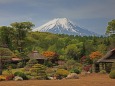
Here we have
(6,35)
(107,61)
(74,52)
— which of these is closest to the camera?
(107,61)

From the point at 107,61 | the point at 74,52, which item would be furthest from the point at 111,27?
the point at 107,61

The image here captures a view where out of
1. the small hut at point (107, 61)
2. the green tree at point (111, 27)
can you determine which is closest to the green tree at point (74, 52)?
the green tree at point (111, 27)

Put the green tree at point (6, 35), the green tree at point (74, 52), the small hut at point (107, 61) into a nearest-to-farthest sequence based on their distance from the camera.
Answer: the small hut at point (107, 61) < the green tree at point (6, 35) < the green tree at point (74, 52)

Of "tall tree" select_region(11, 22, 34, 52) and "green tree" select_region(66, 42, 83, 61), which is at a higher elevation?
"tall tree" select_region(11, 22, 34, 52)

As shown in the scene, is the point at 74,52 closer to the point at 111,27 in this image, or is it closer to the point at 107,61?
the point at 111,27

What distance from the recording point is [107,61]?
4603 cm

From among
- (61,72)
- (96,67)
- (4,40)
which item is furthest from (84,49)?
(61,72)

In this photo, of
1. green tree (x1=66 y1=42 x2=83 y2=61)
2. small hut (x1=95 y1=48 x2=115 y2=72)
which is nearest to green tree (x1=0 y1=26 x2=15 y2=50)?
green tree (x1=66 y1=42 x2=83 y2=61)

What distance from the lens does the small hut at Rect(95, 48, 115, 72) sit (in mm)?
46344

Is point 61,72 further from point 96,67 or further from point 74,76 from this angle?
point 96,67

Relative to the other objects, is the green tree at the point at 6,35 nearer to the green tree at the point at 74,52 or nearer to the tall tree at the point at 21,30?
the tall tree at the point at 21,30

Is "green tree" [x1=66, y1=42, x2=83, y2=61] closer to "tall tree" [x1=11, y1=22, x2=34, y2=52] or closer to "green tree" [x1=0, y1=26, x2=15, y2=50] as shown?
"tall tree" [x1=11, y1=22, x2=34, y2=52]

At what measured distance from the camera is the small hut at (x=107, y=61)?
46344 mm

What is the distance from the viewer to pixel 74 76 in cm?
3328
